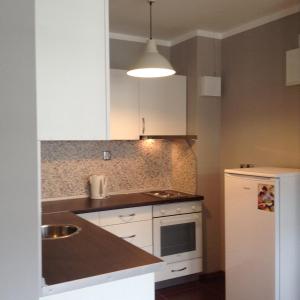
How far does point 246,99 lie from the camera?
3631 mm

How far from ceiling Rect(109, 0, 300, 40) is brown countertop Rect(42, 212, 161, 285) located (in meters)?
1.96

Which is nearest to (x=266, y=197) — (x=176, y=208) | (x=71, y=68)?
(x=176, y=208)

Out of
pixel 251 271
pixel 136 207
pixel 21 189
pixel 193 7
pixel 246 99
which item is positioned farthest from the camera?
pixel 246 99

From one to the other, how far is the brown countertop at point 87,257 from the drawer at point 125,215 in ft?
3.06

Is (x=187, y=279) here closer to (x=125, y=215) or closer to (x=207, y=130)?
(x=125, y=215)

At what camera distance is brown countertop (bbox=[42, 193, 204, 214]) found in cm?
312

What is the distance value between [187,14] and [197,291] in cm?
270

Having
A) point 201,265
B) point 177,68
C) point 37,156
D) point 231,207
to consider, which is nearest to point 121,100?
point 177,68

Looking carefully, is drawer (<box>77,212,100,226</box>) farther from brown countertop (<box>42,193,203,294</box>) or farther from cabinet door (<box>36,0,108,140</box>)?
cabinet door (<box>36,0,108,140</box>)

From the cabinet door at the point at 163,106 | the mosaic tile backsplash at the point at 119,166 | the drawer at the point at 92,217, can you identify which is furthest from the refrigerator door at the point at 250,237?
the drawer at the point at 92,217

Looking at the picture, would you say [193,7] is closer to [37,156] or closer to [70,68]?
[70,68]

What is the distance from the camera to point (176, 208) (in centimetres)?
362

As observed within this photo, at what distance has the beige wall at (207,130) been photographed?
3.81m

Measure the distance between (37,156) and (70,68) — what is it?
398 millimetres
